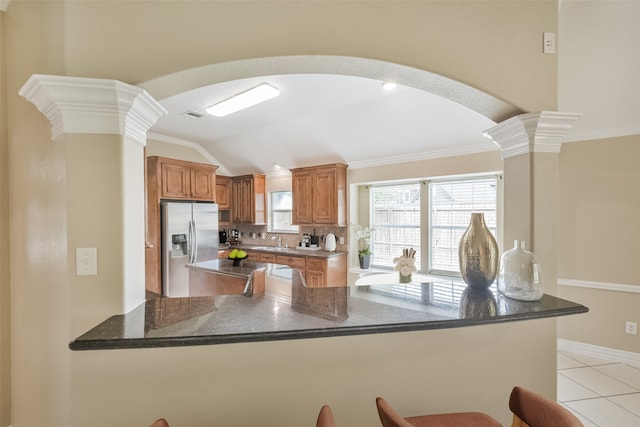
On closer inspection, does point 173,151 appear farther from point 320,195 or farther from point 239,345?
point 239,345

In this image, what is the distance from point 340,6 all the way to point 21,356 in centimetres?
255

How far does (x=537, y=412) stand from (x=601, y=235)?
3.05 meters

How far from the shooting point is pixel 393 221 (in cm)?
489

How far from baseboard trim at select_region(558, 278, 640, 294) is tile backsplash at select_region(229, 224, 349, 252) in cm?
294

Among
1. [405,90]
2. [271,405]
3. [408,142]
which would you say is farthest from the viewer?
[408,142]

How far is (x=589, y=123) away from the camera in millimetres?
3082

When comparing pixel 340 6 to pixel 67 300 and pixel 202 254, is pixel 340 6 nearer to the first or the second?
pixel 67 300

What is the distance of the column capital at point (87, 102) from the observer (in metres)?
1.21

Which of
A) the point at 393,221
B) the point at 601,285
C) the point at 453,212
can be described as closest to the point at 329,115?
the point at 393,221

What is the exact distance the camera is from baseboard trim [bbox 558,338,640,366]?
3033 millimetres

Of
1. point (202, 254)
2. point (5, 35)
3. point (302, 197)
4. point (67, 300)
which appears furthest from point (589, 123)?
Answer: point (202, 254)

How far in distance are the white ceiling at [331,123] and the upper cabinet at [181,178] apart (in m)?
0.57

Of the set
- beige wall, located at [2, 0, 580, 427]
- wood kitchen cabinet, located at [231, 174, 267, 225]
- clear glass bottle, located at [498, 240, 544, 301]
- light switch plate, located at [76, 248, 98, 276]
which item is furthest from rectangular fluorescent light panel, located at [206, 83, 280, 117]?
clear glass bottle, located at [498, 240, 544, 301]

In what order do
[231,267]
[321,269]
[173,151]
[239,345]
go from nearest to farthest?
[239,345], [231,267], [321,269], [173,151]
